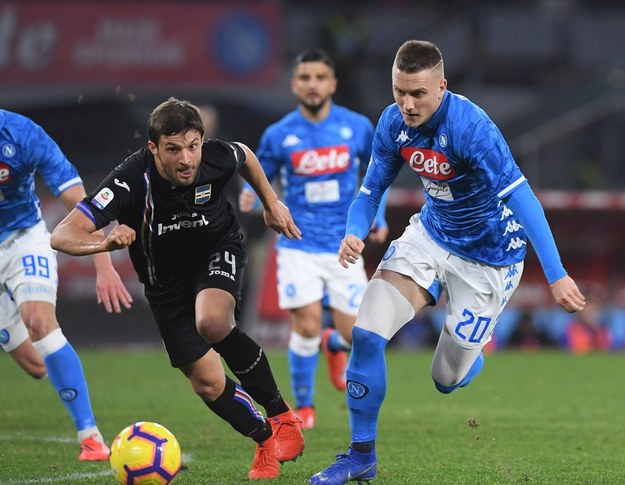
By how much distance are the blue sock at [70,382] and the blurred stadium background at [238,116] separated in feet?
29.1

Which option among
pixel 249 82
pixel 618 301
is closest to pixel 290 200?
pixel 249 82

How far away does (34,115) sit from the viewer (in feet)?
55.8

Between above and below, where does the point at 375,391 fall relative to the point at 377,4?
below

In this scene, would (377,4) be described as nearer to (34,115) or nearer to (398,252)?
(34,115)

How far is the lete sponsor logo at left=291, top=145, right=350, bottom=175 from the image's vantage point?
9.02 meters

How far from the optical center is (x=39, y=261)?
7.25 metres

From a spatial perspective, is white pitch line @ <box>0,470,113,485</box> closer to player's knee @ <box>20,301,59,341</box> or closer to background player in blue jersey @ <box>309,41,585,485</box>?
→ player's knee @ <box>20,301,59,341</box>

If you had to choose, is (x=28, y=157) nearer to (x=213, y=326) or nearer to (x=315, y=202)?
(x=213, y=326)

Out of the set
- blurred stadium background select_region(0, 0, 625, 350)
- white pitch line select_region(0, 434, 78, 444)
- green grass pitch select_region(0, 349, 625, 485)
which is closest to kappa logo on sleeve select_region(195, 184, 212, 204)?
green grass pitch select_region(0, 349, 625, 485)

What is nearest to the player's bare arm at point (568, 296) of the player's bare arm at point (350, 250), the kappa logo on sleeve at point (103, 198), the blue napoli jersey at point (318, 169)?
the player's bare arm at point (350, 250)

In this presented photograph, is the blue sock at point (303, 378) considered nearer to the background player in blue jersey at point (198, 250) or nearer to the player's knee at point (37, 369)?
the player's knee at point (37, 369)

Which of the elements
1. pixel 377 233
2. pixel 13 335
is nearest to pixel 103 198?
pixel 13 335

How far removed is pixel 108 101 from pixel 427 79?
11.8 m

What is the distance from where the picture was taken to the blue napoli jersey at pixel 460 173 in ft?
18.7
